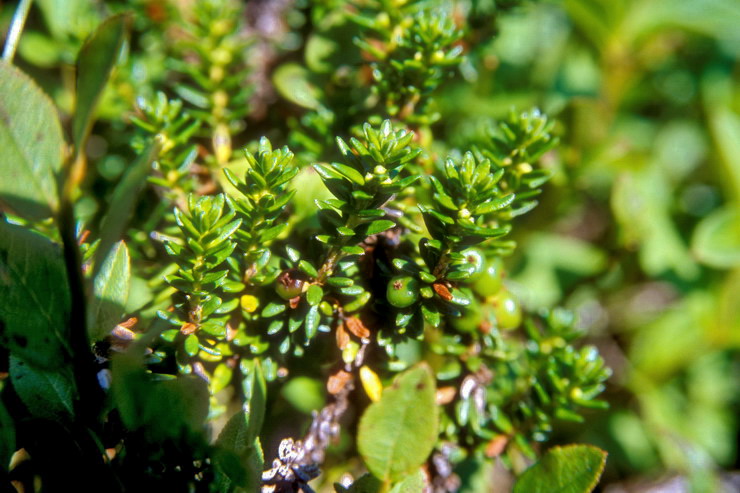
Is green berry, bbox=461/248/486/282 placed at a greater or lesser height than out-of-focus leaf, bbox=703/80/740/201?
greater

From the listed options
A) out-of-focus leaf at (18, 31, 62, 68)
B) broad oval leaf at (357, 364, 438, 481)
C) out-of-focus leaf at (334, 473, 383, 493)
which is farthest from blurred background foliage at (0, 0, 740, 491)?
out-of-focus leaf at (334, 473, 383, 493)

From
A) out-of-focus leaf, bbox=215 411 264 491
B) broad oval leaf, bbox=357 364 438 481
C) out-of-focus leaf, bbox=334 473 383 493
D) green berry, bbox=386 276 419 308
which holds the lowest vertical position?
out-of-focus leaf, bbox=334 473 383 493

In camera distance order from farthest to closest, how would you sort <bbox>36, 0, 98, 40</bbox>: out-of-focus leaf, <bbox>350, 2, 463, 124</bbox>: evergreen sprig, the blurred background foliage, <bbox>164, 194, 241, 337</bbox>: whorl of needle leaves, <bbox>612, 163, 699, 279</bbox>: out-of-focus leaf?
<bbox>612, 163, 699, 279</bbox>: out-of-focus leaf → <bbox>36, 0, 98, 40</bbox>: out-of-focus leaf → the blurred background foliage → <bbox>350, 2, 463, 124</bbox>: evergreen sprig → <bbox>164, 194, 241, 337</bbox>: whorl of needle leaves

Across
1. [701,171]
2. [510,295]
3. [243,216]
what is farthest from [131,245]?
[701,171]

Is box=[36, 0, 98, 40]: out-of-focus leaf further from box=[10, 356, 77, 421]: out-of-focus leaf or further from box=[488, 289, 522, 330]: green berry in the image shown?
box=[488, 289, 522, 330]: green berry

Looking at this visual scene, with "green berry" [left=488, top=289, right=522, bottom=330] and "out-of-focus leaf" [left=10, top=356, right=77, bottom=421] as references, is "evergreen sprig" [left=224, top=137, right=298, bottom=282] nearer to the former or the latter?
"out-of-focus leaf" [left=10, top=356, right=77, bottom=421]

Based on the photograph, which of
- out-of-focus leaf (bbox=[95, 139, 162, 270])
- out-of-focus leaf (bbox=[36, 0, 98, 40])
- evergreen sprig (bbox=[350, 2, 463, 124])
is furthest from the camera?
out-of-focus leaf (bbox=[36, 0, 98, 40])

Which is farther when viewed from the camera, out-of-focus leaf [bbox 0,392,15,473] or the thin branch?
the thin branch

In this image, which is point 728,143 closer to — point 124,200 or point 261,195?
point 261,195

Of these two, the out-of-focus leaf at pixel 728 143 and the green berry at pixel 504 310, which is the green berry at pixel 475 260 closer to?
the green berry at pixel 504 310
